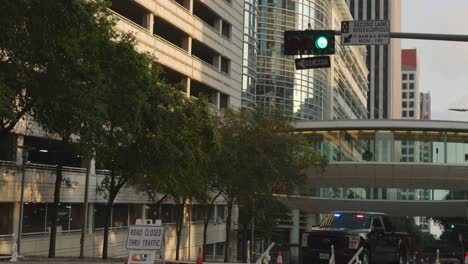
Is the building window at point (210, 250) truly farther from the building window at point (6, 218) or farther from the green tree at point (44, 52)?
the green tree at point (44, 52)

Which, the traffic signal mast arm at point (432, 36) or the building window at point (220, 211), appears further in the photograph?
the building window at point (220, 211)

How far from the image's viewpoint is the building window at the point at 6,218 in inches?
1280

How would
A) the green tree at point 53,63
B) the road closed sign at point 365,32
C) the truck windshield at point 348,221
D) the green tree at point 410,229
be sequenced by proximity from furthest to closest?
the green tree at point 410,229 → the truck windshield at point 348,221 → the road closed sign at point 365,32 → the green tree at point 53,63

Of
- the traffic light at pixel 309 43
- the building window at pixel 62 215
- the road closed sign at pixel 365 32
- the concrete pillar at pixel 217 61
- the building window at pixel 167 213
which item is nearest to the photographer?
the traffic light at pixel 309 43

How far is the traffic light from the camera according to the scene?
15031mm

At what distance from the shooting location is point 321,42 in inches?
593

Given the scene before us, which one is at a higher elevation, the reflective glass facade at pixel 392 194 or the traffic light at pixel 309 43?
the traffic light at pixel 309 43

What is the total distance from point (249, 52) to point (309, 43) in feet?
182

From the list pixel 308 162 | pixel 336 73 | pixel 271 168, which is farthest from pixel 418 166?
pixel 336 73

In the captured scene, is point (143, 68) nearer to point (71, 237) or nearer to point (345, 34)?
point (345, 34)

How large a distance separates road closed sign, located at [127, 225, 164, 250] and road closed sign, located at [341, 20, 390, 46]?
19.4ft

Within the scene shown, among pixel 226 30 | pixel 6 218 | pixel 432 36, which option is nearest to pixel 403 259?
pixel 432 36

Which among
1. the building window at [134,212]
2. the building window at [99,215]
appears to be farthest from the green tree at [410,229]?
the building window at [99,215]

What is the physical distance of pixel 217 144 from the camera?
3011cm
